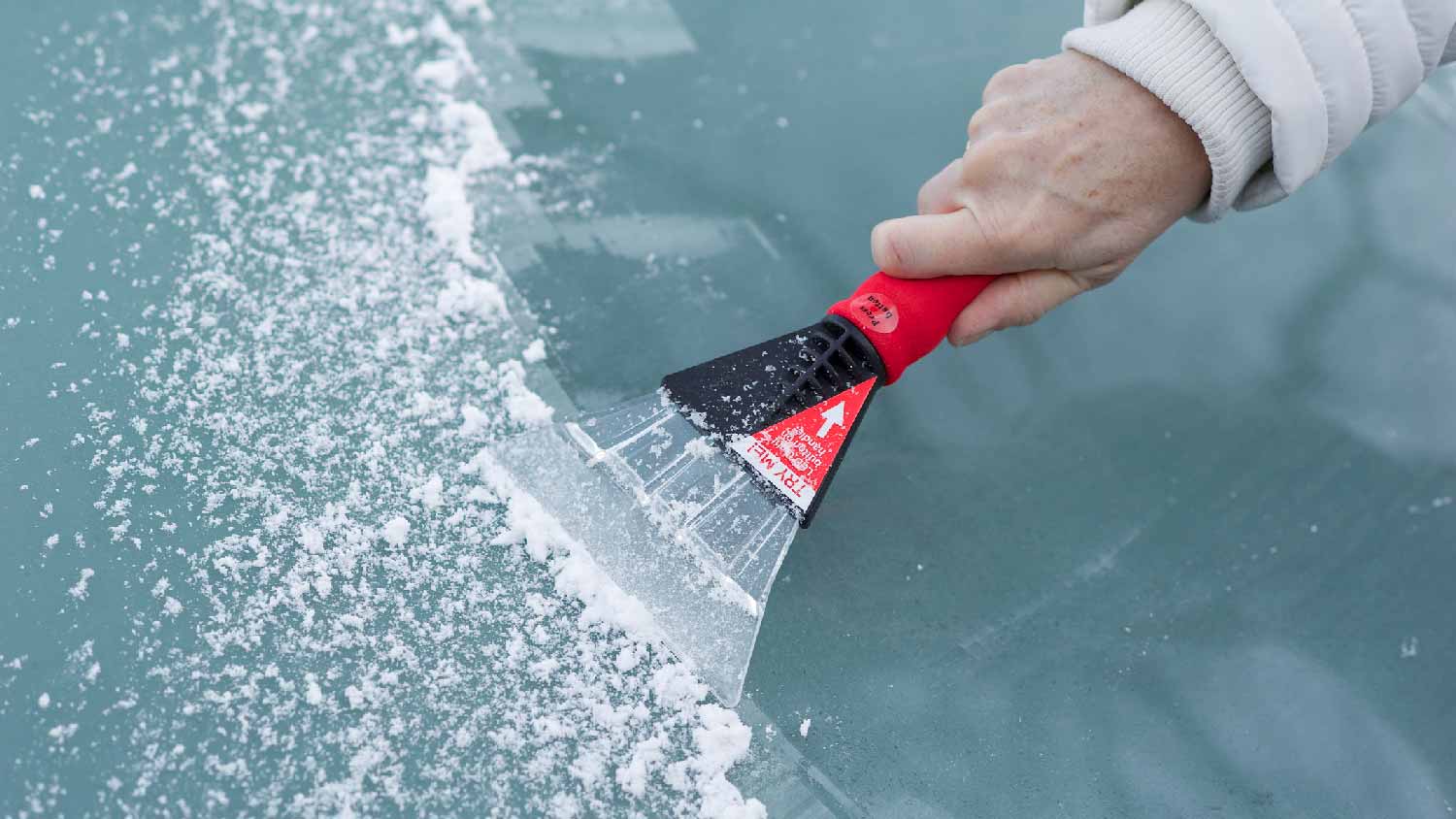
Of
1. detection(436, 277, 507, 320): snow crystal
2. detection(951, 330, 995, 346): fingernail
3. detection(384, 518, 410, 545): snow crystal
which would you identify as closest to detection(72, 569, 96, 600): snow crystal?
detection(384, 518, 410, 545): snow crystal

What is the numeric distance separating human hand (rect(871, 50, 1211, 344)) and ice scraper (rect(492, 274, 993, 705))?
0.04 metres

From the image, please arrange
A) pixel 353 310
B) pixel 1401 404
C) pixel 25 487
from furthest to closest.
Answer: pixel 1401 404 → pixel 353 310 → pixel 25 487

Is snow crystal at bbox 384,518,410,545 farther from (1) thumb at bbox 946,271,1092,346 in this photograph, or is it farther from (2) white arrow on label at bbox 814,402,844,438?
(1) thumb at bbox 946,271,1092,346

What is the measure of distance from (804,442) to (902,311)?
134 millimetres

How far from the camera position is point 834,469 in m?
0.89

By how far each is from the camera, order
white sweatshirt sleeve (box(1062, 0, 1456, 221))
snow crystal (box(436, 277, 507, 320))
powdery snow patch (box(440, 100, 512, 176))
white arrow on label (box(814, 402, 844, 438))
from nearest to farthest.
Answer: white sweatshirt sleeve (box(1062, 0, 1456, 221)), white arrow on label (box(814, 402, 844, 438)), snow crystal (box(436, 277, 507, 320)), powdery snow patch (box(440, 100, 512, 176))

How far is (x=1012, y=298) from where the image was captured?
92cm

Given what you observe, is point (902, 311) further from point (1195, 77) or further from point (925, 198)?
point (1195, 77)

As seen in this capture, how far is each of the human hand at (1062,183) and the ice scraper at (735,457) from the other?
0.04m

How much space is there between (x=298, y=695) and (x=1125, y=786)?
63 centimetres

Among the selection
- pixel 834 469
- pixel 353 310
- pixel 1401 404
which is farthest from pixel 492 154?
pixel 1401 404

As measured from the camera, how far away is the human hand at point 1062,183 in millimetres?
854

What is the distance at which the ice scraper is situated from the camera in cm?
87

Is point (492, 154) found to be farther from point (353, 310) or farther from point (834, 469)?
point (834, 469)
